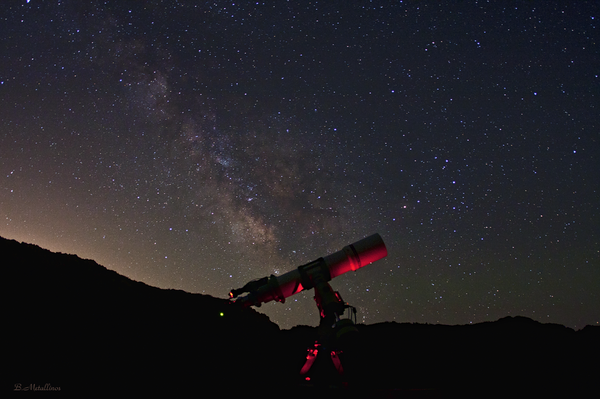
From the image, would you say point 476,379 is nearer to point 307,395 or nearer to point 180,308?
point 307,395

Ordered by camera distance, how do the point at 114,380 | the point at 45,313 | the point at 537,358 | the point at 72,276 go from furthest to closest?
the point at 537,358
the point at 72,276
the point at 45,313
the point at 114,380

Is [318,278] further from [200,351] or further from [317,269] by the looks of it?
[200,351]

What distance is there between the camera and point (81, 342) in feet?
15.2

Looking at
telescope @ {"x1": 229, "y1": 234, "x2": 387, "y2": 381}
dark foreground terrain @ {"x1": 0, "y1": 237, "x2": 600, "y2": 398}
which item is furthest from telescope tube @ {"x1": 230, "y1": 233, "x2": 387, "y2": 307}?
dark foreground terrain @ {"x1": 0, "y1": 237, "x2": 600, "y2": 398}

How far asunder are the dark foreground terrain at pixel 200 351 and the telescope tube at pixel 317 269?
98 centimetres

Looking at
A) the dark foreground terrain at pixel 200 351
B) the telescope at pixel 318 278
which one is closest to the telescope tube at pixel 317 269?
the telescope at pixel 318 278

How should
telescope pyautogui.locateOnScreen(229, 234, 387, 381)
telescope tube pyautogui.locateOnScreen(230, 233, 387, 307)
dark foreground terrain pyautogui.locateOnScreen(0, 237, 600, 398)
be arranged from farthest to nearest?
telescope tube pyautogui.locateOnScreen(230, 233, 387, 307)
telescope pyautogui.locateOnScreen(229, 234, 387, 381)
dark foreground terrain pyautogui.locateOnScreen(0, 237, 600, 398)

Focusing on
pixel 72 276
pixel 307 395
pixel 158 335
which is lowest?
pixel 307 395

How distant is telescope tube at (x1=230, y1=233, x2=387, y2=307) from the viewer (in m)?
6.53

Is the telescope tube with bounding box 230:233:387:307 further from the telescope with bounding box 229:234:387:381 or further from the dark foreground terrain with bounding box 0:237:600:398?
the dark foreground terrain with bounding box 0:237:600:398

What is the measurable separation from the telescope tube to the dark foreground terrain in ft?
3.21

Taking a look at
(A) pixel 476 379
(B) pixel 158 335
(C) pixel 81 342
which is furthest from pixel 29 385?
(A) pixel 476 379

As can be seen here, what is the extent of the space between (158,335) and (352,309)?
129 inches

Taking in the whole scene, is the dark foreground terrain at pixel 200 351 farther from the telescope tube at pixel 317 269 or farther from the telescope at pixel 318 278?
the telescope tube at pixel 317 269
